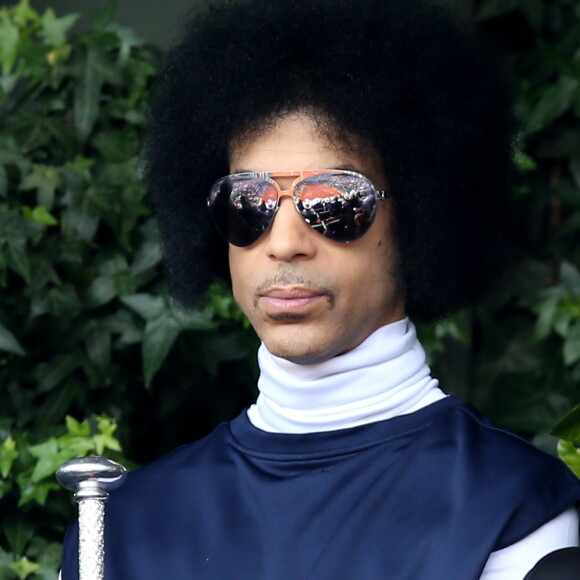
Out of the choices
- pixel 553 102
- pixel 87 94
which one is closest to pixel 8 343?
A: pixel 87 94

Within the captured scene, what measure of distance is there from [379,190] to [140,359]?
1.34m

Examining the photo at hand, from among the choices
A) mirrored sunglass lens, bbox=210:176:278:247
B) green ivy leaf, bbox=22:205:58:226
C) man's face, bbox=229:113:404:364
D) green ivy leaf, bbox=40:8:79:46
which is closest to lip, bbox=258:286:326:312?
man's face, bbox=229:113:404:364

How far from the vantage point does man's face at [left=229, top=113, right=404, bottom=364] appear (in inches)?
98.7

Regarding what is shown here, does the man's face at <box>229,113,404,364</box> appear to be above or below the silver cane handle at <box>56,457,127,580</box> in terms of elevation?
above

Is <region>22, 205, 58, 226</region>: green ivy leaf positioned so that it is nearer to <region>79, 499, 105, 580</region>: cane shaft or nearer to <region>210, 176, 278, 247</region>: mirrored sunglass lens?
<region>210, 176, 278, 247</region>: mirrored sunglass lens

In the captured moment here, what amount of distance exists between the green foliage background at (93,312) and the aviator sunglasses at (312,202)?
796 mm

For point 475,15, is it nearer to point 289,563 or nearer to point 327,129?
point 327,129

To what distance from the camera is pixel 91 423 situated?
3.52 metres

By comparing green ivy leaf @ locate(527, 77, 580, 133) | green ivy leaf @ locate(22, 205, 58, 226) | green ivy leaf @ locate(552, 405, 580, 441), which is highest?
green ivy leaf @ locate(527, 77, 580, 133)

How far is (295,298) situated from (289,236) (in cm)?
10

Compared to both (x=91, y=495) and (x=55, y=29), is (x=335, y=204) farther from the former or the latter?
(x=55, y=29)

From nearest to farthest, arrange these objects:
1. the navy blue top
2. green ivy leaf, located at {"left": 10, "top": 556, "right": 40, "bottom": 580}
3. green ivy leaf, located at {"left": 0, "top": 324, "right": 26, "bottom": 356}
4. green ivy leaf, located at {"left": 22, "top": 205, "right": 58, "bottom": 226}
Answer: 1. the navy blue top
2. green ivy leaf, located at {"left": 10, "top": 556, "right": 40, "bottom": 580}
3. green ivy leaf, located at {"left": 0, "top": 324, "right": 26, "bottom": 356}
4. green ivy leaf, located at {"left": 22, "top": 205, "right": 58, "bottom": 226}

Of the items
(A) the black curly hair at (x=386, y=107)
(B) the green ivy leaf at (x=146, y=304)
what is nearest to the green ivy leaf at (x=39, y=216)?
(B) the green ivy leaf at (x=146, y=304)

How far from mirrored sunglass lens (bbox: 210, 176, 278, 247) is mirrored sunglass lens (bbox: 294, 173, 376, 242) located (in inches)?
2.2
